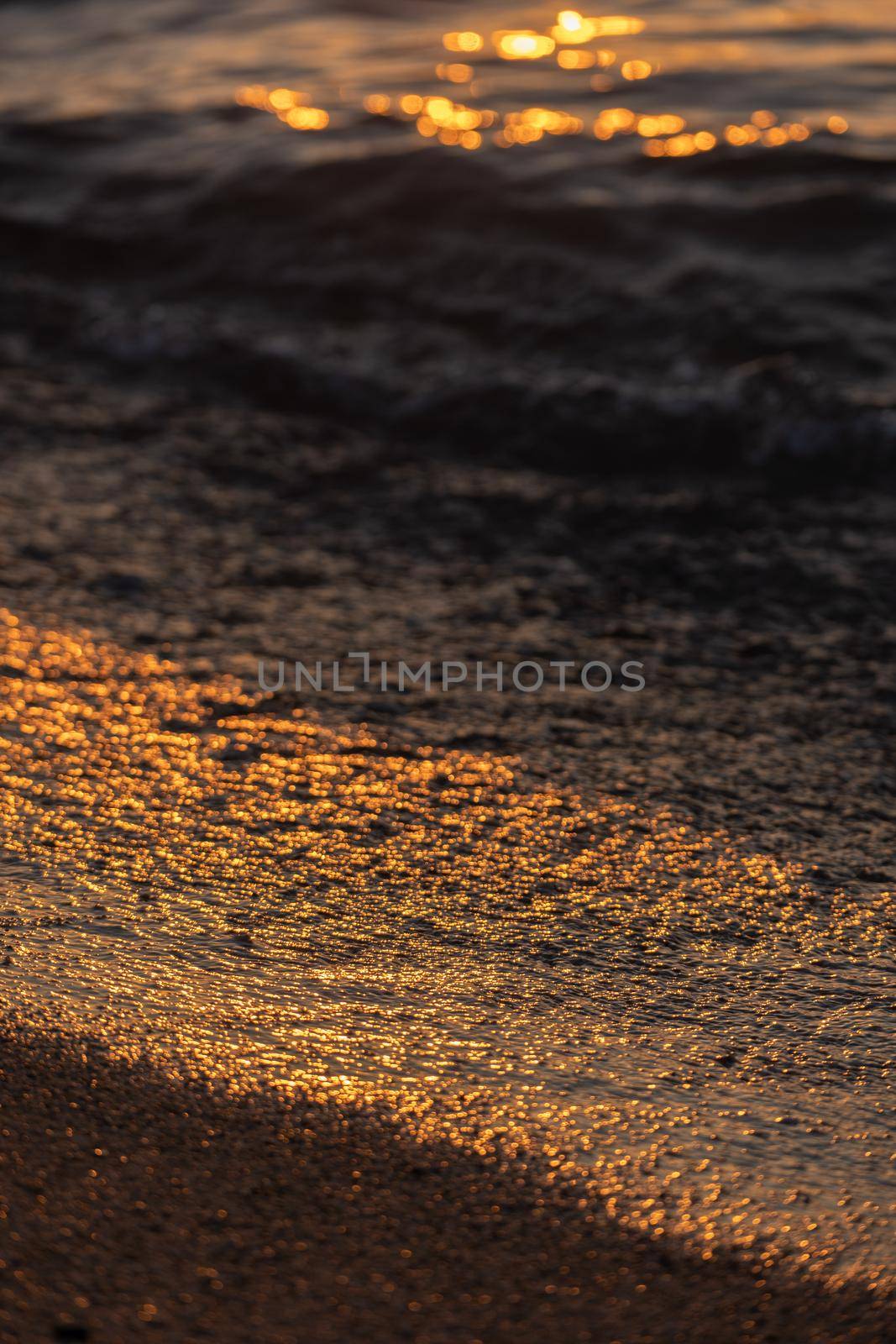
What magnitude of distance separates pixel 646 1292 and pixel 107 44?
762cm

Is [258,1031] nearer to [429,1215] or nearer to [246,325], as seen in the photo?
[429,1215]

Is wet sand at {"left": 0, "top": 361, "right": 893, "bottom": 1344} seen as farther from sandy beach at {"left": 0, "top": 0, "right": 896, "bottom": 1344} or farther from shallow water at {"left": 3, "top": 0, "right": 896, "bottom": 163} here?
shallow water at {"left": 3, "top": 0, "right": 896, "bottom": 163}

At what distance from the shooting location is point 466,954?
1.84 meters

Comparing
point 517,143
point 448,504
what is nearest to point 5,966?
point 448,504

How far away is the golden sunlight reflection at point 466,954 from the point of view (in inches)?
59.7

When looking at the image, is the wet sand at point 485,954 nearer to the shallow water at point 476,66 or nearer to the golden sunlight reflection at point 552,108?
the golden sunlight reflection at point 552,108

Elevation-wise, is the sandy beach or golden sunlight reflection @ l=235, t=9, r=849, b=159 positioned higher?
golden sunlight reflection @ l=235, t=9, r=849, b=159

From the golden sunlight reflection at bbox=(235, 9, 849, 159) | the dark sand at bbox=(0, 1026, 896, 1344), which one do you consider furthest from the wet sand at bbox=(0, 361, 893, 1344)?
the golden sunlight reflection at bbox=(235, 9, 849, 159)

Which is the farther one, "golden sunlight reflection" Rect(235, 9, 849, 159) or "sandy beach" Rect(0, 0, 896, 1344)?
"golden sunlight reflection" Rect(235, 9, 849, 159)

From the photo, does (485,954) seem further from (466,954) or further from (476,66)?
(476,66)

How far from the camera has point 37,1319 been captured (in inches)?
49.3

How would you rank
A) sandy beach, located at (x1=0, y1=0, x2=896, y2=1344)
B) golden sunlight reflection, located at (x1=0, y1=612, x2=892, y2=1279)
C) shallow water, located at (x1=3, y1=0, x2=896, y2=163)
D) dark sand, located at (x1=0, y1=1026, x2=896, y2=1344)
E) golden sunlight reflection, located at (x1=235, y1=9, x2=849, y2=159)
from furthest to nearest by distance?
shallow water, located at (x1=3, y1=0, x2=896, y2=163) → golden sunlight reflection, located at (x1=235, y1=9, x2=849, y2=159) → golden sunlight reflection, located at (x1=0, y1=612, x2=892, y2=1279) → sandy beach, located at (x1=0, y1=0, x2=896, y2=1344) → dark sand, located at (x1=0, y1=1026, x2=896, y2=1344)

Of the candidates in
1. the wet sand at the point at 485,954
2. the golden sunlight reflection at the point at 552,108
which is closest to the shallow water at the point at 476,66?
the golden sunlight reflection at the point at 552,108

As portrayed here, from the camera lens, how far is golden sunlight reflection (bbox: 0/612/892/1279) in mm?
1517
